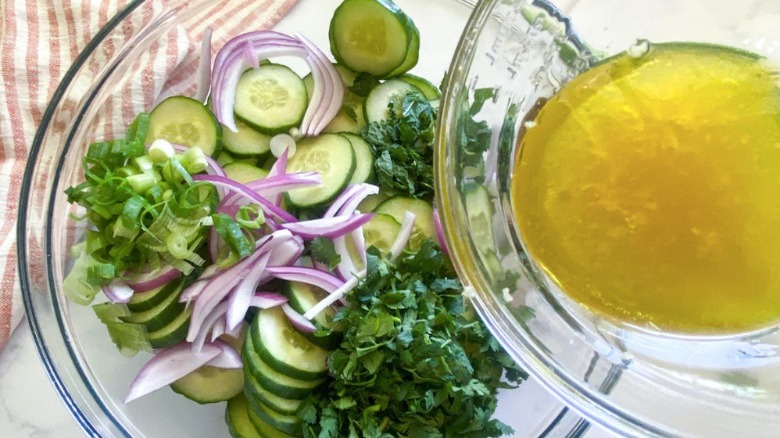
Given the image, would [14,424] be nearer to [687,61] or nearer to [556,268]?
[556,268]

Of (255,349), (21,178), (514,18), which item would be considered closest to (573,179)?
(514,18)

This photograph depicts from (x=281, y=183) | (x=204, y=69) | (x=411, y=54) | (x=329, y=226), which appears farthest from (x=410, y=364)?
(x=204, y=69)

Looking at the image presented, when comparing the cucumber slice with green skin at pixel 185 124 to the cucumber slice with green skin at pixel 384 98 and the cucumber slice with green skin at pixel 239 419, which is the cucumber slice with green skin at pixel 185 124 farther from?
the cucumber slice with green skin at pixel 239 419

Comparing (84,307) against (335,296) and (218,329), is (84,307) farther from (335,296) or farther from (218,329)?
(335,296)

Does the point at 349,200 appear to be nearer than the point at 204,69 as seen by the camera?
Yes

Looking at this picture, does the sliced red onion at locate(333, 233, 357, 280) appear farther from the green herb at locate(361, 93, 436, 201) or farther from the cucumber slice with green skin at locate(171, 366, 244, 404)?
the cucumber slice with green skin at locate(171, 366, 244, 404)

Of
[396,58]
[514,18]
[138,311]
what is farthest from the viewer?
[396,58]

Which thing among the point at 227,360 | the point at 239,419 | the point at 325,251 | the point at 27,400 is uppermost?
the point at 325,251
